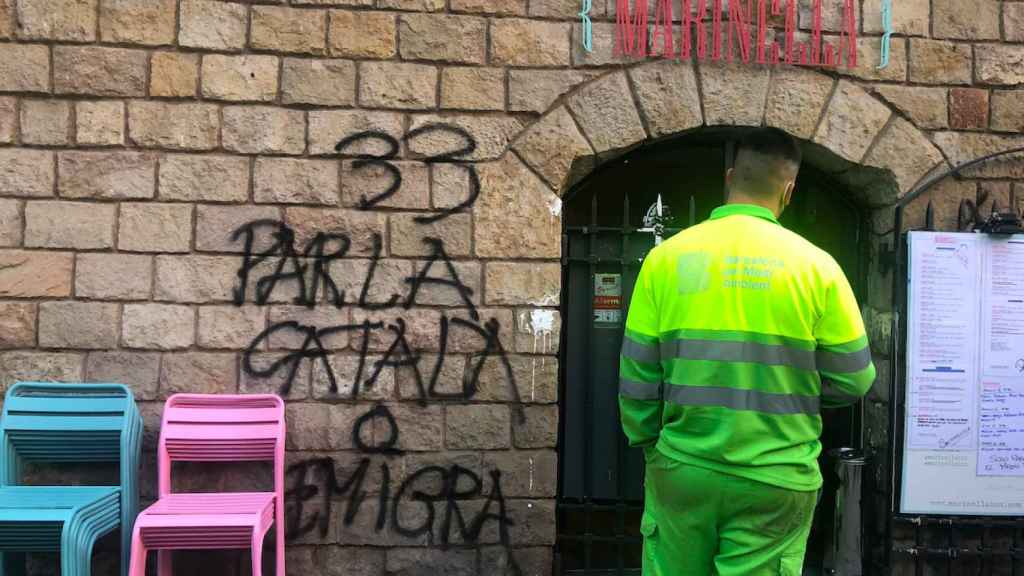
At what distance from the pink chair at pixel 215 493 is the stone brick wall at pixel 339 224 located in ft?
0.60

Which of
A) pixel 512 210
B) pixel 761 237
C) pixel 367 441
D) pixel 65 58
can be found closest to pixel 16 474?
pixel 367 441

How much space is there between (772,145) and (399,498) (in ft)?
7.82

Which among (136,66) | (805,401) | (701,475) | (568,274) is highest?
(136,66)

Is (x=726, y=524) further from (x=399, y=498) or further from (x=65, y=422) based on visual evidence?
(x=65, y=422)

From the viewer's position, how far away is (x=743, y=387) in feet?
8.13

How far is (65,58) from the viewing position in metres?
3.98

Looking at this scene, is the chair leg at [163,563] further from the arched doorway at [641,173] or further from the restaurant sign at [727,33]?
the restaurant sign at [727,33]

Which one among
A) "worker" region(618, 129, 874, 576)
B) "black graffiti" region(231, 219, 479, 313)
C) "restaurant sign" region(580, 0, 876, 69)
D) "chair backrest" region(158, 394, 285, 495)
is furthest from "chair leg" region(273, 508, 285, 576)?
"restaurant sign" region(580, 0, 876, 69)

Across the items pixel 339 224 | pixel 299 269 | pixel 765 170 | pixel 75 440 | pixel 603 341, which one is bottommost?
pixel 75 440

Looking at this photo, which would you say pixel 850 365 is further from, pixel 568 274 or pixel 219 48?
pixel 219 48

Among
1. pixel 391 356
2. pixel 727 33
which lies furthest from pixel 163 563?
pixel 727 33

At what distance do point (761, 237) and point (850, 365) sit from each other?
1.54 feet

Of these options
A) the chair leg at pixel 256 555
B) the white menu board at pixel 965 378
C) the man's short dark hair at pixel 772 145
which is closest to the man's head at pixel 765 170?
the man's short dark hair at pixel 772 145

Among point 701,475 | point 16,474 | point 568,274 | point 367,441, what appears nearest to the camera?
point 701,475
